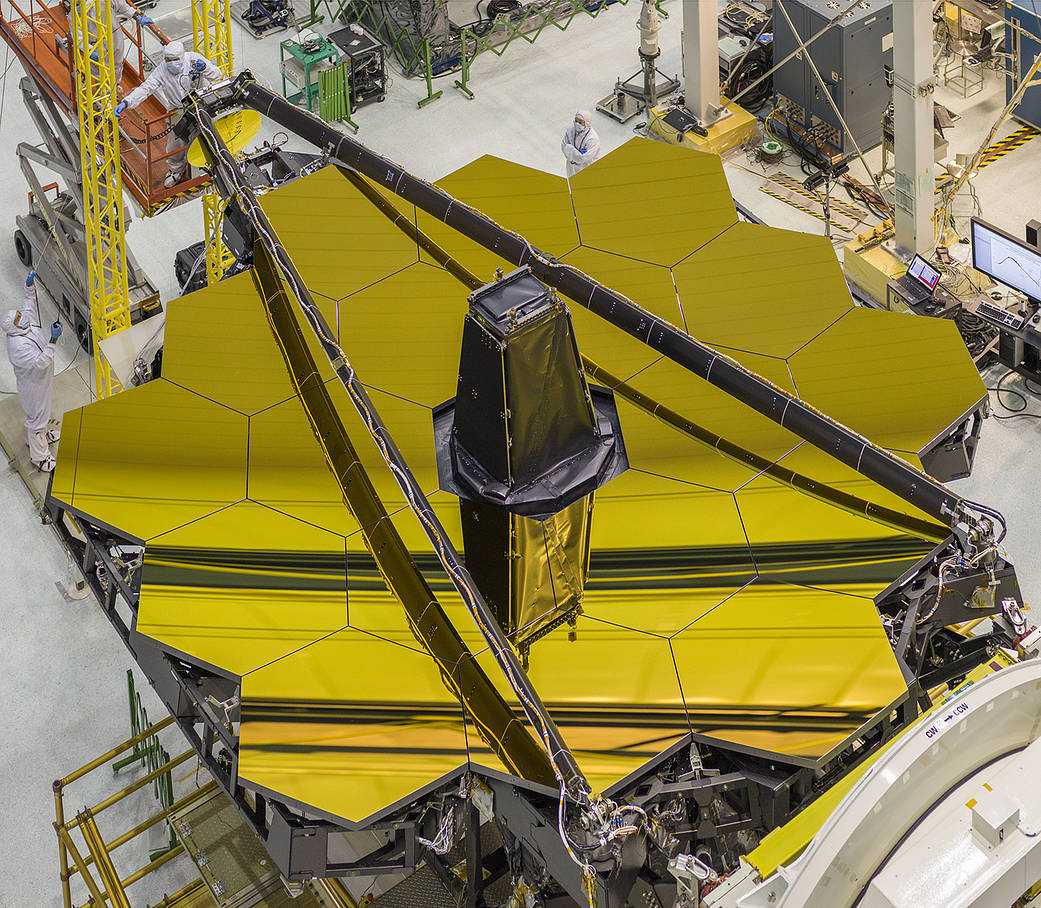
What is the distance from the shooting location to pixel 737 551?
31.7ft

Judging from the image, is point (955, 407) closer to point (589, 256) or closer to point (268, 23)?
point (589, 256)

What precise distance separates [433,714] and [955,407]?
4.39m

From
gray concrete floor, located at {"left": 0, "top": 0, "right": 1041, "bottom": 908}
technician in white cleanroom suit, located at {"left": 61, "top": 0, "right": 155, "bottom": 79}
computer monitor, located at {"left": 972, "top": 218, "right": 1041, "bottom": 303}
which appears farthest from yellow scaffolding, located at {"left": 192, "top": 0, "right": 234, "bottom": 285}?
computer monitor, located at {"left": 972, "top": 218, "right": 1041, "bottom": 303}

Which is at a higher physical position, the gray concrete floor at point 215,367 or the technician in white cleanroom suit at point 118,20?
the technician in white cleanroom suit at point 118,20

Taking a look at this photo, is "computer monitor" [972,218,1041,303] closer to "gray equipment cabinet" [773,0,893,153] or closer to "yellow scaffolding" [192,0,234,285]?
"gray equipment cabinet" [773,0,893,153]

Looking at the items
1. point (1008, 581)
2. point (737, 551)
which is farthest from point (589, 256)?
point (1008, 581)

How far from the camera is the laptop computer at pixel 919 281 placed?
16422 millimetres

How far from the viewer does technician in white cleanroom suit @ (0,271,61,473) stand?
15.5 meters

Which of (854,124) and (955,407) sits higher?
(955,407)

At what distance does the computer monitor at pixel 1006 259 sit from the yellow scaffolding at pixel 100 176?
9289 millimetres

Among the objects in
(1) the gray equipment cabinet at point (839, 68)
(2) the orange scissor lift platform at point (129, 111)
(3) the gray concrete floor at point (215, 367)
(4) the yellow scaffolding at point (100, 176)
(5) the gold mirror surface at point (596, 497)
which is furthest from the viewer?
(1) the gray equipment cabinet at point (839, 68)

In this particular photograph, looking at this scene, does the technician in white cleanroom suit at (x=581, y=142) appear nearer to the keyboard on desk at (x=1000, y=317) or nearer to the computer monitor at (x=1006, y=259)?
the computer monitor at (x=1006, y=259)

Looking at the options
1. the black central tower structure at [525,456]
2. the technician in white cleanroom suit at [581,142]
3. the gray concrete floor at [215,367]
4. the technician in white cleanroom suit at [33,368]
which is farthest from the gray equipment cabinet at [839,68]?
the black central tower structure at [525,456]

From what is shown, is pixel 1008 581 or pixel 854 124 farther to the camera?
pixel 854 124
